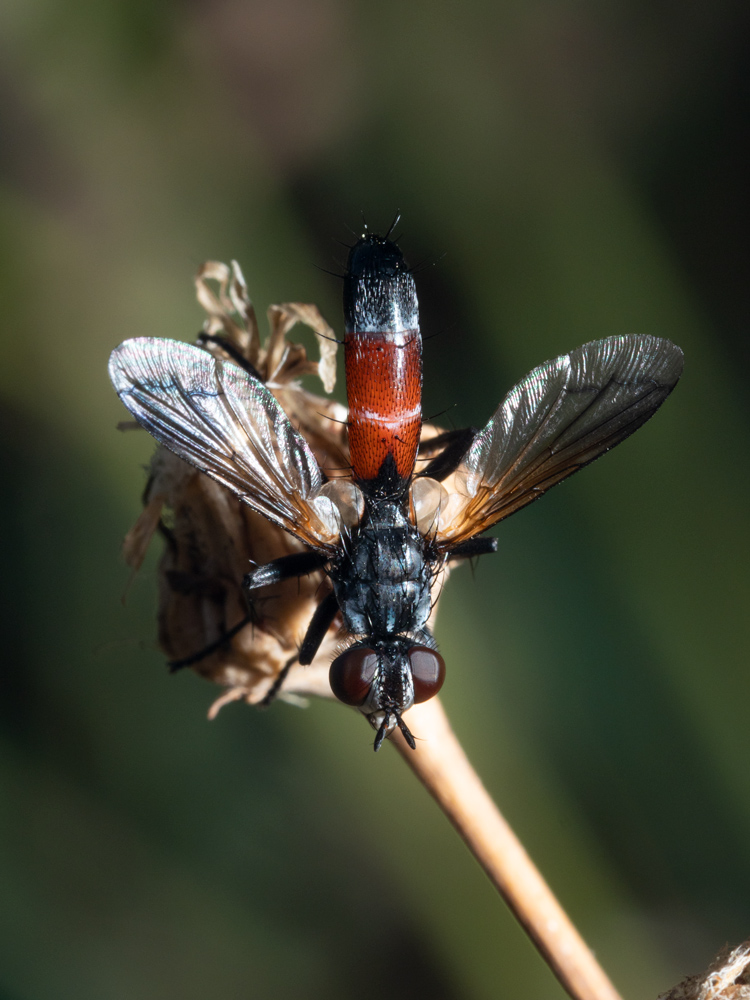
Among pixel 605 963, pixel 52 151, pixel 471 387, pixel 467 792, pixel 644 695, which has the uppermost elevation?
pixel 52 151

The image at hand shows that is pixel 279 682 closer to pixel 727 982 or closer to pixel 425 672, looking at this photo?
pixel 425 672

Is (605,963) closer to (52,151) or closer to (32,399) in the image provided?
(32,399)

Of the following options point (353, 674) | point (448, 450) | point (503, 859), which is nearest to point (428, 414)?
point (448, 450)

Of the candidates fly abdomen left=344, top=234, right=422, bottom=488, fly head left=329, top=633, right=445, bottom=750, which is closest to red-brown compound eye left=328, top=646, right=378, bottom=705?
Answer: fly head left=329, top=633, right=445, bottom=750

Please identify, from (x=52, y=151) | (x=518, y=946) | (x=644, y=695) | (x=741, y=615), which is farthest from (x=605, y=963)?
(x=52, y=151)

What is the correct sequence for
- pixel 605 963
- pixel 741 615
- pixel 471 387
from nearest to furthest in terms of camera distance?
pixel 741 615
pixel 605 963
pixel 471 387
